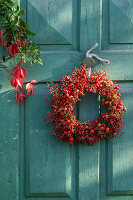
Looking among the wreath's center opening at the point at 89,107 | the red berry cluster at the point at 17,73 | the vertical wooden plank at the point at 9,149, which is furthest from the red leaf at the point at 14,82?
the wreath's center opening at the point at 89,107

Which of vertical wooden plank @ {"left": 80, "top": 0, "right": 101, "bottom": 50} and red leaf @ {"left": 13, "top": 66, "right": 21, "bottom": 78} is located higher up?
vertical wooden plank @ {"left": 80, "top": 0, "right": 101, "bottom": 50}

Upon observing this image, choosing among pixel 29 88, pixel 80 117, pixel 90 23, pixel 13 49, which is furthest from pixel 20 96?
pixel 90 23

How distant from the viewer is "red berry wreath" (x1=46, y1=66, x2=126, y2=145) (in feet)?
5.52

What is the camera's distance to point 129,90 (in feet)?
5.92

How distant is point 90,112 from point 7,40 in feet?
2.31

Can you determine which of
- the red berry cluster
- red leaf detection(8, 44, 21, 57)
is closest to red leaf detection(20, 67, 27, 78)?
the red berry cluster

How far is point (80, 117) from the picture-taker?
70.7 inches

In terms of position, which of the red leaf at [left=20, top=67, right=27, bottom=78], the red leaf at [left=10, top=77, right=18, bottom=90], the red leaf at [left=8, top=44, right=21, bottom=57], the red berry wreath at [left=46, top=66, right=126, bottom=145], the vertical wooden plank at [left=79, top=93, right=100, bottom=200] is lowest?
the vertical wooden plank at [left=79, top=93, right=100, bottom=200]

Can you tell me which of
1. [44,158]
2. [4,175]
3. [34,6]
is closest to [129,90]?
[44,158]

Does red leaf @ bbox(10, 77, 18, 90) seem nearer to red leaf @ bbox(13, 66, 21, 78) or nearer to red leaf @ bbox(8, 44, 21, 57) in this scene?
red leaf @ bbox(13, 66, 21, 78)

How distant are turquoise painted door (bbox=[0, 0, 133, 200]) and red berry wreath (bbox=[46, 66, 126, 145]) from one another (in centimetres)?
9

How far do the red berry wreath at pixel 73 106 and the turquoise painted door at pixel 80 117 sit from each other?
0.09 m

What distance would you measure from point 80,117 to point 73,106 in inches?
4.2

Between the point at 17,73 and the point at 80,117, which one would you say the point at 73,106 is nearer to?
the point at 80,117
